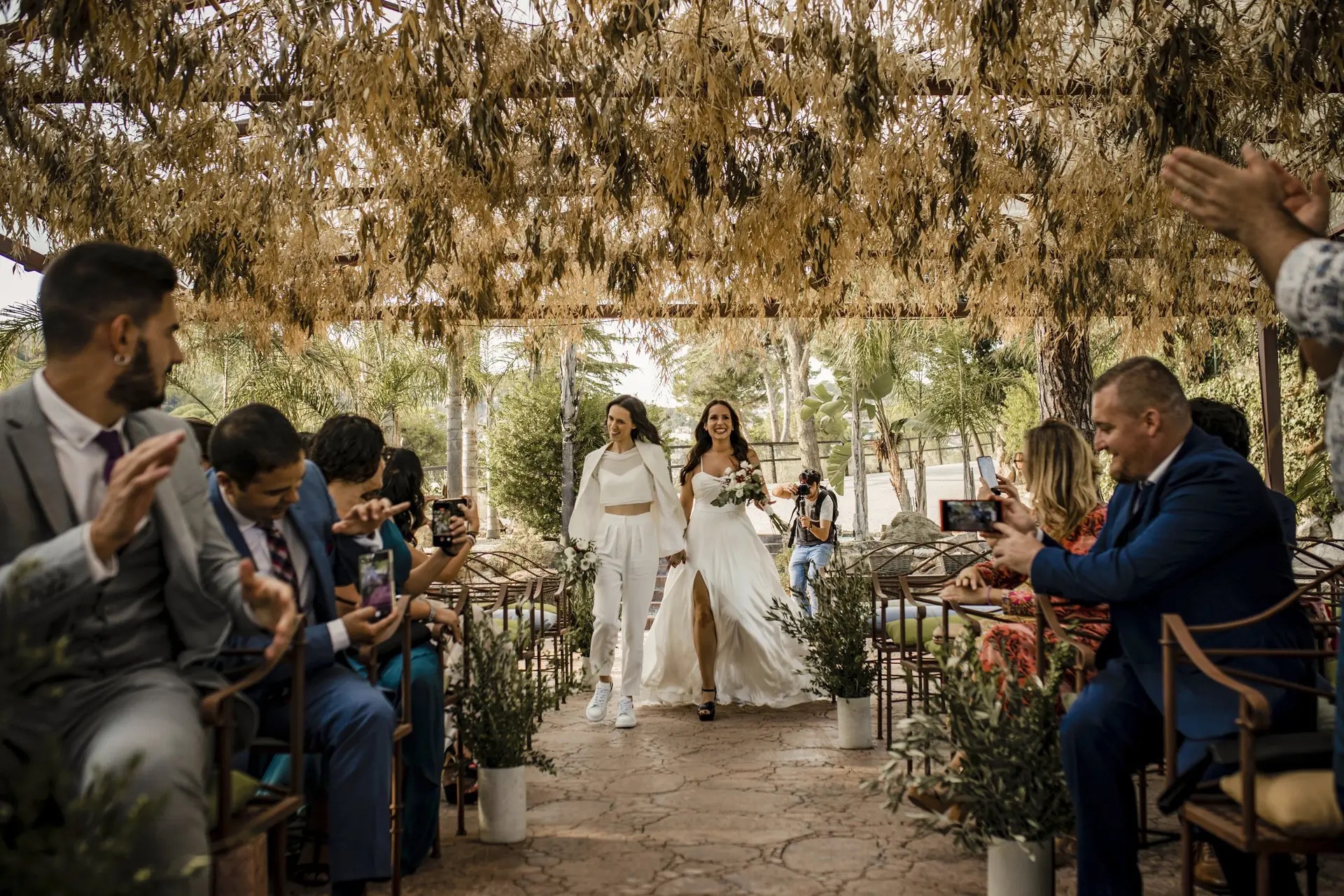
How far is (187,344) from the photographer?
45.6ft

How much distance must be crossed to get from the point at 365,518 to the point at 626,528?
438 cm

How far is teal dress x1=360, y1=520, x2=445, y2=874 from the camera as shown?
14.7 ft

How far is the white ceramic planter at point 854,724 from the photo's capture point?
679 cm

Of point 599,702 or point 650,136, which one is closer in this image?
point 650,136

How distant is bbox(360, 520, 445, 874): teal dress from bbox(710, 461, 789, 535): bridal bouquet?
405 cm

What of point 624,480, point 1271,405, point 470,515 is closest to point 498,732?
point 470,515

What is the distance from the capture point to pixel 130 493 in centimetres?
229

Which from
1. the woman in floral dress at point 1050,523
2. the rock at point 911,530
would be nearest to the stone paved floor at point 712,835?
the woman in floral dress at point 1050,523

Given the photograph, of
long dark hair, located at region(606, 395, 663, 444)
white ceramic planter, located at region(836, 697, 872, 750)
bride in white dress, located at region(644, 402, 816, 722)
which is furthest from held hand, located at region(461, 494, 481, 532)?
bride in white dress, located at region(644, 402, 816, 722)

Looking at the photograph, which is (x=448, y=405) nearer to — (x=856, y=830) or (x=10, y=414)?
(x=856, y=830)

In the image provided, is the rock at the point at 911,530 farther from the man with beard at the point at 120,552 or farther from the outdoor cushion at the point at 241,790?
the man with beard at the point at 120,552

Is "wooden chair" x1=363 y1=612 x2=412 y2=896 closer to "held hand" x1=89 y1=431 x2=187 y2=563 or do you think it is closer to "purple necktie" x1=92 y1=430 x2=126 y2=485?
"purple necktie" x1=92 y1=430 x2=126 y2=485

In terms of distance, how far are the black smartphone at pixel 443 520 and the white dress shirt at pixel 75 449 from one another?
1.98 meters

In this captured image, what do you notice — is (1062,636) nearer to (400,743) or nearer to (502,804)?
(400,743)
